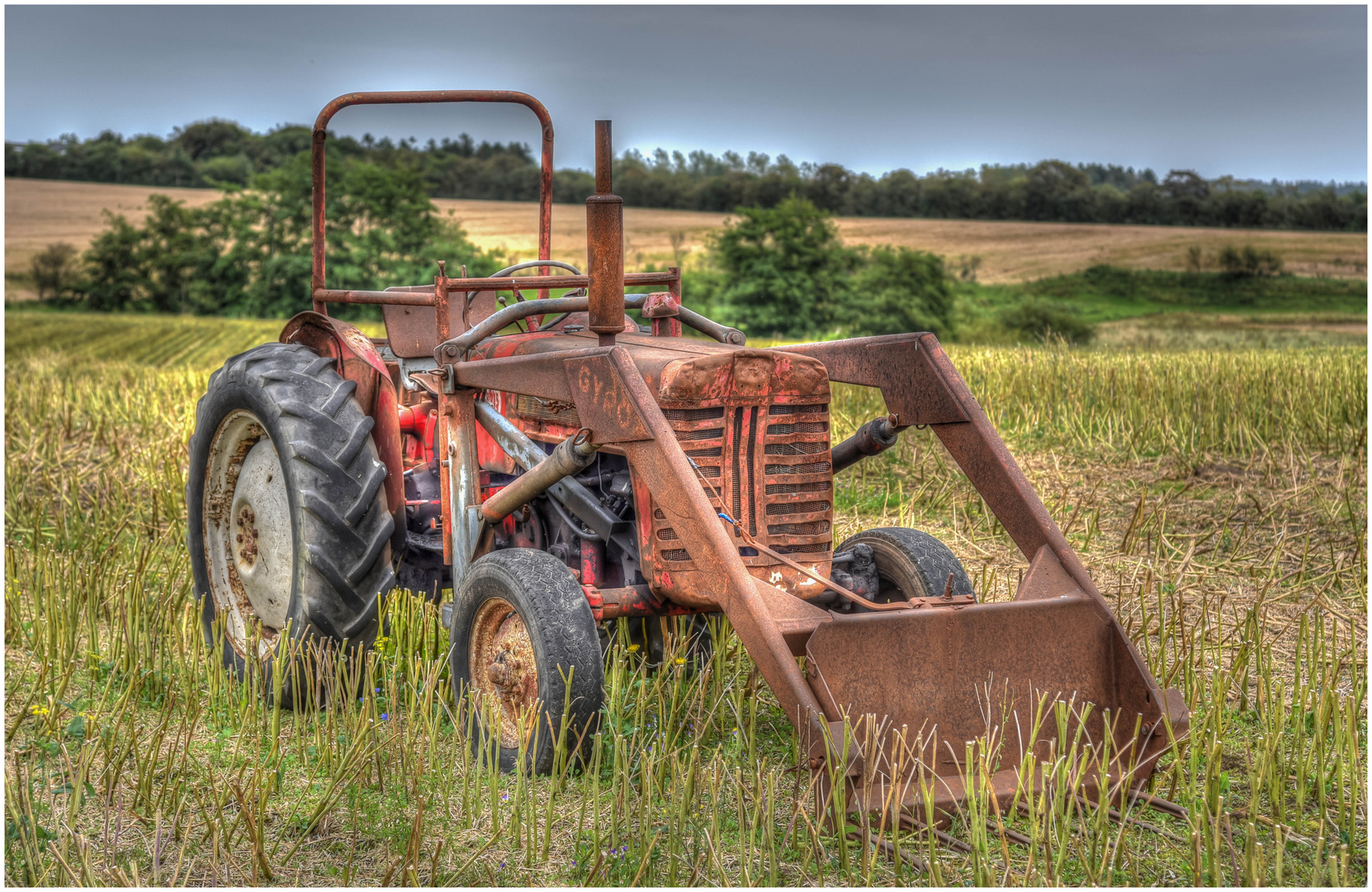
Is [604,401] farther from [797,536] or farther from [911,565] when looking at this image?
[911,565]

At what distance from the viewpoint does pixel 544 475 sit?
3539 millimetres

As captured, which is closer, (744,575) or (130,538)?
(744,575)

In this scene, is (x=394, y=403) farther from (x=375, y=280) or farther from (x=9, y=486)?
(x=375, y=280)

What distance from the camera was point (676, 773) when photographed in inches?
117

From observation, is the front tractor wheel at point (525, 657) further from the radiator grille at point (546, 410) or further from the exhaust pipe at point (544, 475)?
the radiator grille at point (546, 410)

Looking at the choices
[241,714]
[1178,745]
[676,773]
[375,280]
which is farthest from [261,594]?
[375,280]

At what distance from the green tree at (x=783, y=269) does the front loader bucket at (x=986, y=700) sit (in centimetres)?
2138

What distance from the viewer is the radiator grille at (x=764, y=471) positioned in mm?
3430

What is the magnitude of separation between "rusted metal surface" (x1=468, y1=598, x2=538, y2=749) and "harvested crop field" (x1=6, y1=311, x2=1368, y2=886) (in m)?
0.13

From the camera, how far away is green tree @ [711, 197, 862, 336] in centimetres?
2473

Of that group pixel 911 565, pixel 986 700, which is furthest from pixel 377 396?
pixel 986 700

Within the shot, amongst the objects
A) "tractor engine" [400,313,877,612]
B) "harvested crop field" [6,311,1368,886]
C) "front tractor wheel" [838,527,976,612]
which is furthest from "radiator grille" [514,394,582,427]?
"front tractor wheel" [838,527,976,612]

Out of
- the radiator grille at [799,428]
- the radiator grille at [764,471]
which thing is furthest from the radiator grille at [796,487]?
the radiator grille at [799,428]

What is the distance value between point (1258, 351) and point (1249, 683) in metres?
10.0
